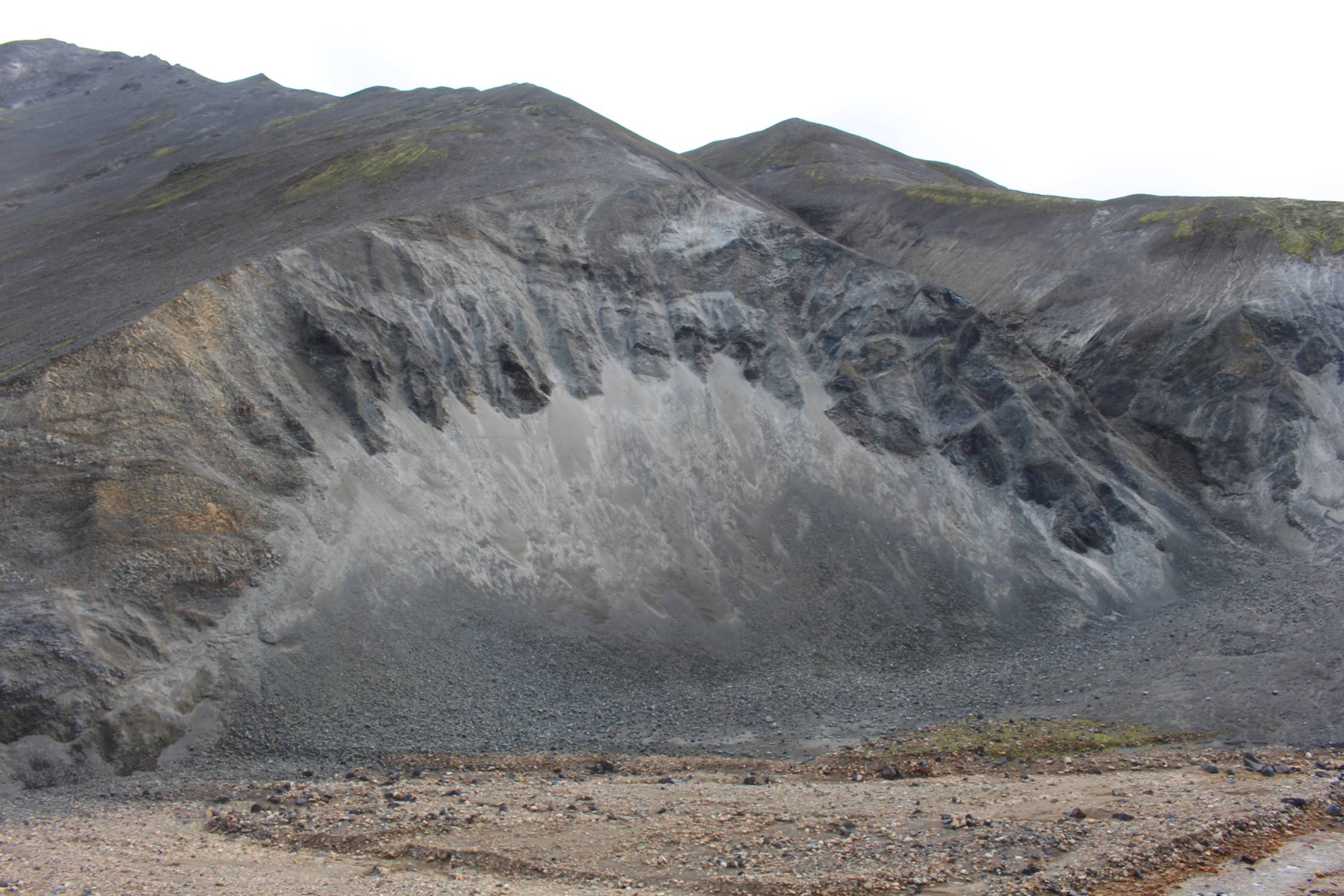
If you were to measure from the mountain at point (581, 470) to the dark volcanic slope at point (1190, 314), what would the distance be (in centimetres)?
25

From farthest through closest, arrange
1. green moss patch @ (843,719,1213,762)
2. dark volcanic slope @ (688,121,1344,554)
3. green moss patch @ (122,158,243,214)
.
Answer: green moss patch @ (122,158,243,214) < dark volcanic slope @ (688,121,1344,554) < green moss patch @ (843,719,1213,762)

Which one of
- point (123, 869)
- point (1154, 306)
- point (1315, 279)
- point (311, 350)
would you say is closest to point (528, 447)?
point (311, 350)

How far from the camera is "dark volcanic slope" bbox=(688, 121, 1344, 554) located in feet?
127

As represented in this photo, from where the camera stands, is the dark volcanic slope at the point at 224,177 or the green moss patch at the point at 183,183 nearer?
the dark volcanic slope at the point at 224,177

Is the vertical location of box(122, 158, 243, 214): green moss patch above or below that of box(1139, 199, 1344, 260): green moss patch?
above

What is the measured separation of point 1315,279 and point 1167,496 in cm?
1613

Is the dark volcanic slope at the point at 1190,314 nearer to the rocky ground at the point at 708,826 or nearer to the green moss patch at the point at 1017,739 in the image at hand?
the green moss patch at the point at 1017,739

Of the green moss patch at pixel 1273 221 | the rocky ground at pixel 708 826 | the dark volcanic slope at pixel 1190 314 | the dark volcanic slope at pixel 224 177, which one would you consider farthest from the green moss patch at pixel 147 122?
the green moss patch at pixel 1273 221

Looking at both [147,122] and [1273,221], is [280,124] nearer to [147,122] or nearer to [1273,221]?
[147,122]

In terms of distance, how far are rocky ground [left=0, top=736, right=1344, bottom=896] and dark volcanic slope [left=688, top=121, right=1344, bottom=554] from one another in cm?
2220

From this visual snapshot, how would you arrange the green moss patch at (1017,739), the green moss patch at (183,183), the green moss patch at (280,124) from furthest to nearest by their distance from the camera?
the green moss patch at (280,124) → the green moss patch at (183,183) → the green moss patch at (1017,739)

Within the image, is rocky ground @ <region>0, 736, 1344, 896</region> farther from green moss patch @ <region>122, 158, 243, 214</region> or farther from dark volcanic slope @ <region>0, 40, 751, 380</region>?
green moss patch @ <region>122, 158, 243, 214</region>

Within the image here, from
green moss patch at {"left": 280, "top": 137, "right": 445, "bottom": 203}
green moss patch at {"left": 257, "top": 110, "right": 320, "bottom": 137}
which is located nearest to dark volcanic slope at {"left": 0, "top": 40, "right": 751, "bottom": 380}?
green moss patch at {"left": 280, "top": 137, "right": 445, "bottom": 203}

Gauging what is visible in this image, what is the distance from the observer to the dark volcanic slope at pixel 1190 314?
127 ft
